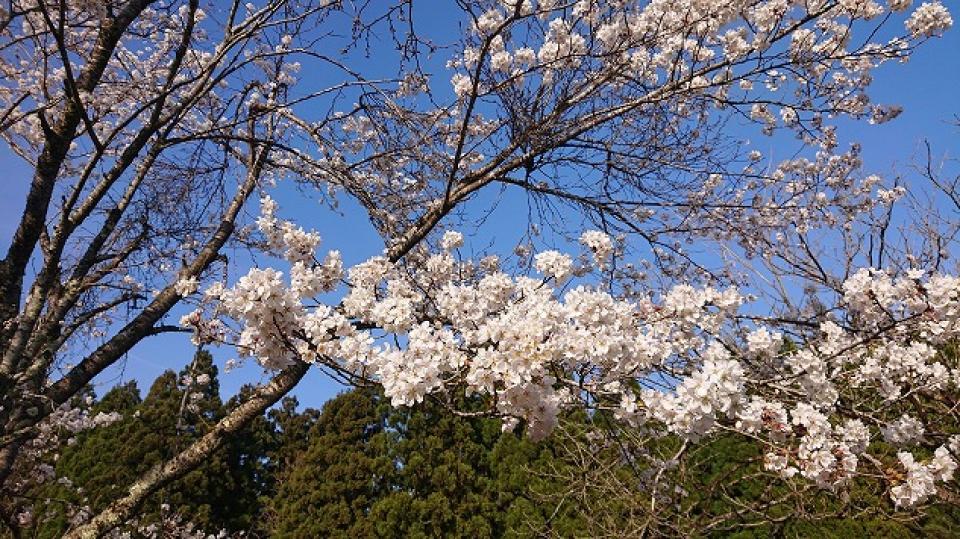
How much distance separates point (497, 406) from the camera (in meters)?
2.06

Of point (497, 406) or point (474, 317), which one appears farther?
point (474, 317)

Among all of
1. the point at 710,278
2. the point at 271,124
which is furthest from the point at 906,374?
the point at 271,124

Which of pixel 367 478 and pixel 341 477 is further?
pixel 341 477

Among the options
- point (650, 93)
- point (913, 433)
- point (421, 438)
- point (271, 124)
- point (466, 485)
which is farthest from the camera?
point (421, 438)

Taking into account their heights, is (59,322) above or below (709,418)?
above

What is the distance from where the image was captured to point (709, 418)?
2031 mm

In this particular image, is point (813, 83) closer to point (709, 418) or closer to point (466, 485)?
point (709, 418)

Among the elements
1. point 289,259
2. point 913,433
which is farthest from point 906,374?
point 289,259

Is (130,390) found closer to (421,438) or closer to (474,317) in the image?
(421,438)

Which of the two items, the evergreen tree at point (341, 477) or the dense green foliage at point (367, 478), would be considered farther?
the evergreen tree at point (341, 477)

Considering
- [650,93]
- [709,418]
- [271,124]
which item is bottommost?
[709,418]

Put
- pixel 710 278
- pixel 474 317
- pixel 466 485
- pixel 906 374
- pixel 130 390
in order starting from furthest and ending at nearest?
pixel 130 390
pixel 466 485
pixel 710 278
pixel 906 374
pixel 474 317

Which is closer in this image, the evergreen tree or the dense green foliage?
the dense green foliage

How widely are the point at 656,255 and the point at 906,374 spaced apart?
1993mm
